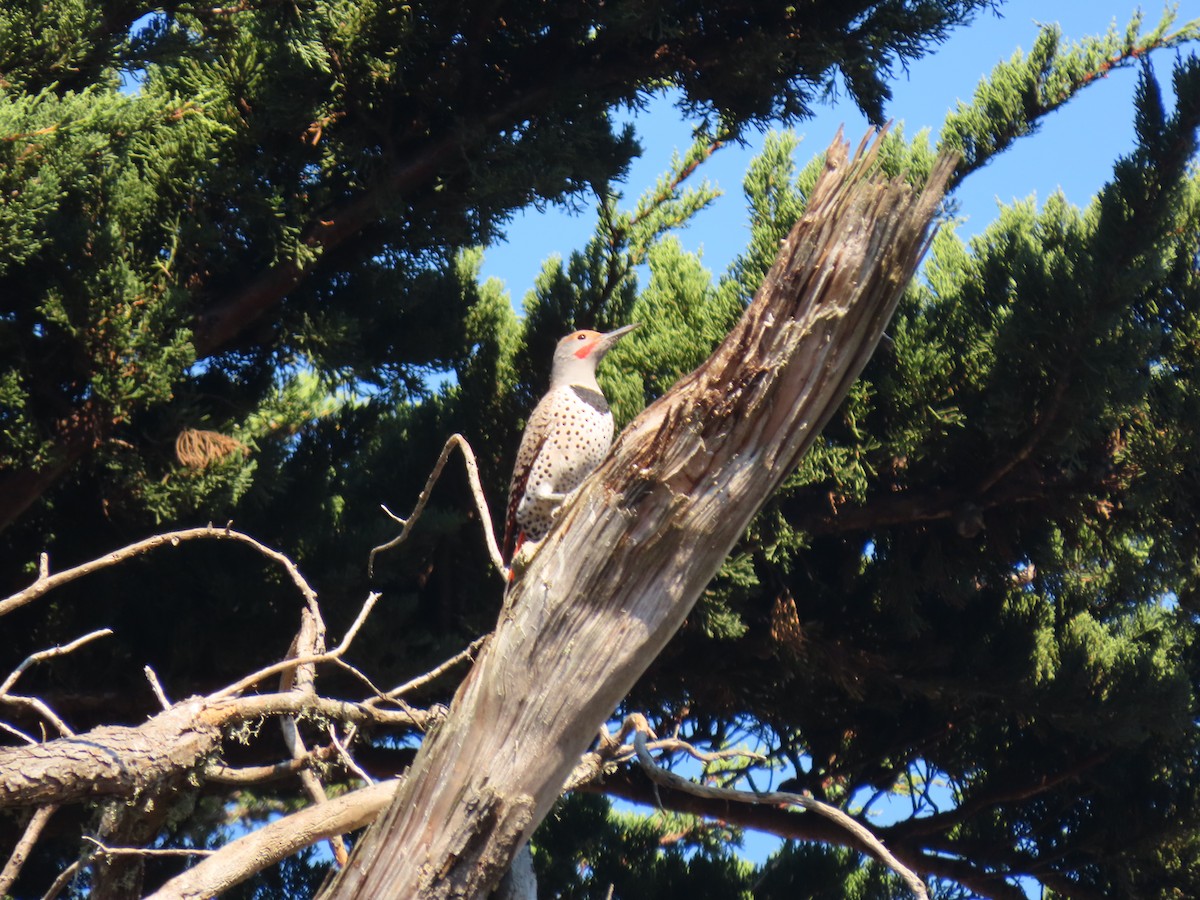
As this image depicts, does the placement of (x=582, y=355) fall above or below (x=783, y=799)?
above

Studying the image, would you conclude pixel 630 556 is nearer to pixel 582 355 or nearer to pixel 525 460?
pixel 525 460

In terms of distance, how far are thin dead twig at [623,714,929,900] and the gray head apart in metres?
1.95

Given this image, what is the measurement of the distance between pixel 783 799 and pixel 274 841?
1.18m

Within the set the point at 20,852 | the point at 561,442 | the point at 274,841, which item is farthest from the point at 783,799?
the point at 561,442

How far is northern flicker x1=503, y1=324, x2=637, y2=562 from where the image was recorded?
4.41m

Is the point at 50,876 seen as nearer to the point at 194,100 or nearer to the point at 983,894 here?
the point at 194,100

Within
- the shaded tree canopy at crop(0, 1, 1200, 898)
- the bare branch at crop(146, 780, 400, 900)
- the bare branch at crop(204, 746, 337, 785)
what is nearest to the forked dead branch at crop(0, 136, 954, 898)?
the bare branch at crop(146, 780, 400, 900)

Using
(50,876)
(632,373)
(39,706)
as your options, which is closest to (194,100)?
(632,373)

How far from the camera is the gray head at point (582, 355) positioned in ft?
15.4

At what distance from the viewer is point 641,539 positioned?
2283 millimetres

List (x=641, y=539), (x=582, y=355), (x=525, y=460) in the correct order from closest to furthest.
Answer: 1. (x=641, y=539)
2. (x=525, y=460)
3. (x=582, y=355)

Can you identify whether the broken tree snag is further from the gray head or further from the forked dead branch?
the gray head

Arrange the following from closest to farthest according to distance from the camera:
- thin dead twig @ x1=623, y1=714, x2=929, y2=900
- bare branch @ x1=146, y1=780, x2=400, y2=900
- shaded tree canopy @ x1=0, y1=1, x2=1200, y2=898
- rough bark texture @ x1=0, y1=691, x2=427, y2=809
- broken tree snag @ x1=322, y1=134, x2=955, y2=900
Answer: broken tree snag @ x1=322, y1=134, x2=955, y2=900 < rough bark texture @ x1=0, y1=691, x2=427, y2=809 < thin dead twig @ x1=623, y1=714, x2=929, y2=900 < bare branch @ x1=146, y1=780, x2=400, y2=900 < shaded tree canopy @ x1=0, y1=1, x2=1200, y2=898

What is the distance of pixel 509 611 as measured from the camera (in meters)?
2.37
